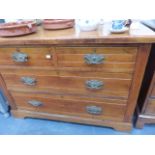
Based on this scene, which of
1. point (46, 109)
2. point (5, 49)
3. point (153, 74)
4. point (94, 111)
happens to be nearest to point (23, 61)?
point (5, 49)

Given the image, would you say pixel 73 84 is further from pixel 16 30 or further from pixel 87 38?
pixel 16 30

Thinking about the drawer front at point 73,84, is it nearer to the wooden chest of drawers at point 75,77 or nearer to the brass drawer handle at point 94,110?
the wooden chest of drawers at point 75,77

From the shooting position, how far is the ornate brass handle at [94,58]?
0.87m

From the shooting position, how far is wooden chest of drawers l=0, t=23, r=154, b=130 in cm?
86

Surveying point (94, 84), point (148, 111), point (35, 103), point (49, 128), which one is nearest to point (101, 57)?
point (94, 84)

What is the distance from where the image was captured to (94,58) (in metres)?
0.88

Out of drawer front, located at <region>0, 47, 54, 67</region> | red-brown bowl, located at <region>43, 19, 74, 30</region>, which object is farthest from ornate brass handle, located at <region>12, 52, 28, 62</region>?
red-brown bowl, located at <region>43, 19, 74, 30</region>

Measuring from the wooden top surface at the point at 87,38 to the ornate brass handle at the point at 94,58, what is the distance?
0.28 ft

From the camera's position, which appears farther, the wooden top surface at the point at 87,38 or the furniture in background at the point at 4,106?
the furniture in background at the point at 4,106

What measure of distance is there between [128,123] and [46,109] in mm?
665

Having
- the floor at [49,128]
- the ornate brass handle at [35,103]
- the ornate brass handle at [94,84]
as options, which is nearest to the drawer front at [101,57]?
the ornate brass handle at [94,84]

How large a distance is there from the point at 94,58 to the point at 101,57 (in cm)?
4
